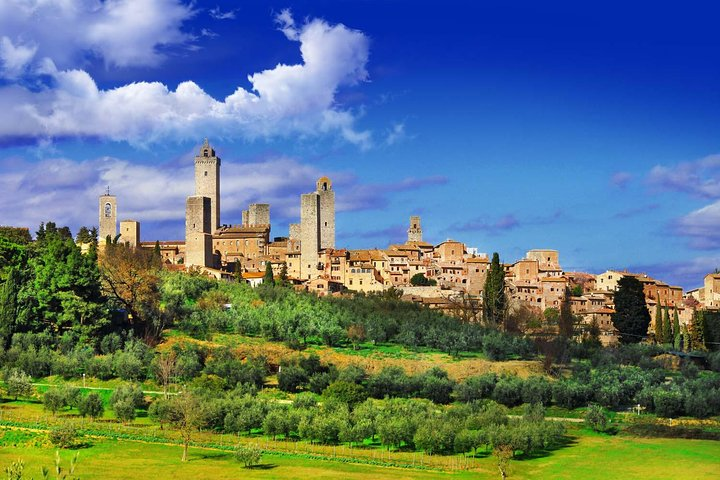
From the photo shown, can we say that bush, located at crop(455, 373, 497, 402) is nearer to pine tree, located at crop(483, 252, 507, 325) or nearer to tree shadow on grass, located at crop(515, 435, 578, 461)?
tree shadow on grass, located at crop(515, 435, 578, 461)

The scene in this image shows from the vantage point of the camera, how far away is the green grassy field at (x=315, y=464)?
31.7 metres

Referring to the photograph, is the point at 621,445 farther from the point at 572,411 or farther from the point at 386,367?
the point at 386,367

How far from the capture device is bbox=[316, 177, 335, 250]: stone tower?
102 m

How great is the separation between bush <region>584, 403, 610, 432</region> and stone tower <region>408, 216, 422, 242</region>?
81.3m

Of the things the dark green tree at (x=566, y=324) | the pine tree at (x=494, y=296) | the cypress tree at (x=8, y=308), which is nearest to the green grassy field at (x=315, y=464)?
the cypress tree at (x=8, y=308)

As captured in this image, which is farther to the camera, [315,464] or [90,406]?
[90,406]

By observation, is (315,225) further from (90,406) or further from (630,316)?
(90,406)

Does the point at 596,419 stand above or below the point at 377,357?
below

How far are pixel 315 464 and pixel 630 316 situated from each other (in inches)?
1760

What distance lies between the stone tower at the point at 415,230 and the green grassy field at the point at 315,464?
284ft

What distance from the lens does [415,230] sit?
12550cm

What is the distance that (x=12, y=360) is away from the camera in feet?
150

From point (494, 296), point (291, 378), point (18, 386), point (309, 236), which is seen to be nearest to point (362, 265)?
point (309, 236)

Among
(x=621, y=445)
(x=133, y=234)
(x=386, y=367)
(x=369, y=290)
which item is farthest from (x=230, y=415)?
(x=133, y=234)
